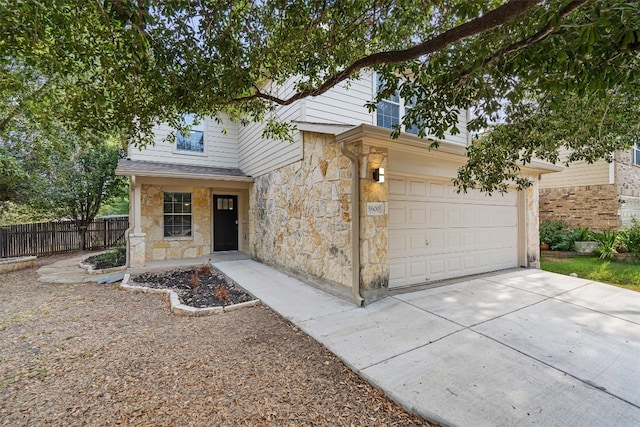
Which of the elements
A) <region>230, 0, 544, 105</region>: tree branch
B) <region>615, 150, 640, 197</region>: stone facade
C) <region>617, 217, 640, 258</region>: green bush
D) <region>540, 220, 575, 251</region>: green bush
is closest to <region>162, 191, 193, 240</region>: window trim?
<region>230, 0, 544, 105</region>: tree branch

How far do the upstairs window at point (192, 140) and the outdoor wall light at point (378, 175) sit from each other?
7.23m

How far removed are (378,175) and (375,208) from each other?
536mm

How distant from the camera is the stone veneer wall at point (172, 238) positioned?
8.35 metres

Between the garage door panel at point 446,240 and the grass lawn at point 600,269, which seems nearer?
the garage door panel at point 446,240

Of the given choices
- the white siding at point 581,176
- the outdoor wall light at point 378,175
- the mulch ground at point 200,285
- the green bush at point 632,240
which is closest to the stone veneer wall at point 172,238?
the mulch ground at point 200,285

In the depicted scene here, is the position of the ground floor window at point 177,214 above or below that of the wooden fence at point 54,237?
above

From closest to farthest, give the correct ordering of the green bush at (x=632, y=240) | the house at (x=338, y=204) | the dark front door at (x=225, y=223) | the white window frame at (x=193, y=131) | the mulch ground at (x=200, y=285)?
the house at (x=338, y=204)
the mulch ground at (x=200, y=285)
the green bush at (x=632, y=240)
the white window frame at (x=193, y=131)
the dark front door at (x=225, y=223)

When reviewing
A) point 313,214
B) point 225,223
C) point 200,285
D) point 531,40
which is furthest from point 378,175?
point 225,223

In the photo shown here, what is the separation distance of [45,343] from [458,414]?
15.4 feet

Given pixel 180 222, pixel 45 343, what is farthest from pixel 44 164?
pixel 45 343

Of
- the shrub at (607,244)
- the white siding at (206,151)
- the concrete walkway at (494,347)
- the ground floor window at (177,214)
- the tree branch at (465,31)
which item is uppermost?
the white siding at (206,151)

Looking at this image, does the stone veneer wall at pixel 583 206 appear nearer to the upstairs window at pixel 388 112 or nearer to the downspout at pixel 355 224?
the upstairs window at pixel 388 112

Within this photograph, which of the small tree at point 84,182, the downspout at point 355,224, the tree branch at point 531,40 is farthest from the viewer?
the small tree at point 84,182

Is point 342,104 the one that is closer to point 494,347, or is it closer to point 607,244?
point 494,347
